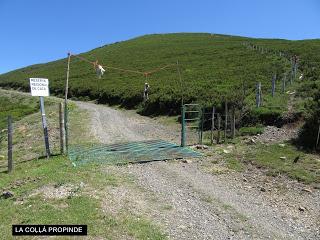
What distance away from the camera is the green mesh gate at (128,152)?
1533 centimetres

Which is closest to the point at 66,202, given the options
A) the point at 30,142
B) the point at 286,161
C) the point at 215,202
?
the point at 215,202

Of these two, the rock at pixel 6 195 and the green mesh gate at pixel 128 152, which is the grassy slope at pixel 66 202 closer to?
the rock at pixel 6 195

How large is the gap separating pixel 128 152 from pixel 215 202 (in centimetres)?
649

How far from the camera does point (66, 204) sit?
10.2m

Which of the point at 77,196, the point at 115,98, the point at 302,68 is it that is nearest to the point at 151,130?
the point at 77,196

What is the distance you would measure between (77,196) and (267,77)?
28.7m

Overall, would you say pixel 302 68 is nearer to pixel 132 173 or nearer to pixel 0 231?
pixel 132 173

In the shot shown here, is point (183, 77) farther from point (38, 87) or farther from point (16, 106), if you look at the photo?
point (38, 87)

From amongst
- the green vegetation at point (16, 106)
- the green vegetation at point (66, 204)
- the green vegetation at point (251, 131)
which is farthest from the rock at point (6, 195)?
the green vegetation at point (16, 106)

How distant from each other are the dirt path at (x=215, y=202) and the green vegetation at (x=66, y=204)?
1.46 ft

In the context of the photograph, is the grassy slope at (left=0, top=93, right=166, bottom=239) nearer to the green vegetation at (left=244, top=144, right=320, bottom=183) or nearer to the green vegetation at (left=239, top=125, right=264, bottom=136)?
the green vegetation at (left=244, top=144, right=320, bottom=183)

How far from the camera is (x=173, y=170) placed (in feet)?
46.0

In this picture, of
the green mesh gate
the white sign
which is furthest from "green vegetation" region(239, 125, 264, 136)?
the white sign

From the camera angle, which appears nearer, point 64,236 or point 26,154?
point 64,236
